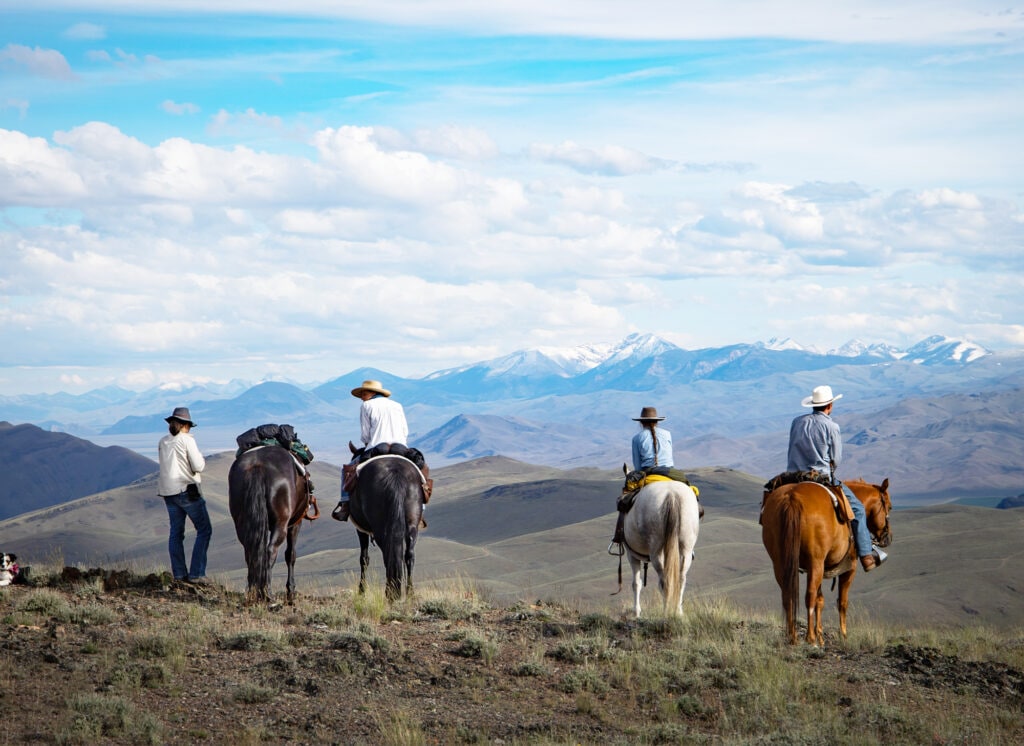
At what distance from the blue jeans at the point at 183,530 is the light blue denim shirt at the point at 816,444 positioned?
7.24 metres

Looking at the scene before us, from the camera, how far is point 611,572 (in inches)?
2020

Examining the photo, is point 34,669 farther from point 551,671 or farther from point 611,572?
point 611,572

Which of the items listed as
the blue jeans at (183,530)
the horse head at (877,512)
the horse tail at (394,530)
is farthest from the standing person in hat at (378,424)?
the horse head at (877,512)

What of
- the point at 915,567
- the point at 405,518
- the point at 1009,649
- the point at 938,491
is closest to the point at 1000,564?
the point at 915,567

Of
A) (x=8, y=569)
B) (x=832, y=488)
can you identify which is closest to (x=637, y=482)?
(x=832, y=488)

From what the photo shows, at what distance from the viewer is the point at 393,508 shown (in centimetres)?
1330

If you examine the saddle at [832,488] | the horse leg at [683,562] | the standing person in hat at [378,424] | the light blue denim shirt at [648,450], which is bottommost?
the horse leg at [683,562]

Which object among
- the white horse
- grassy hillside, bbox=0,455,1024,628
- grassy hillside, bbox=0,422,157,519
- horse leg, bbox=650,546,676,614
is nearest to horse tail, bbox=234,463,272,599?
grassy hillside, bbox=0,455,1024,628

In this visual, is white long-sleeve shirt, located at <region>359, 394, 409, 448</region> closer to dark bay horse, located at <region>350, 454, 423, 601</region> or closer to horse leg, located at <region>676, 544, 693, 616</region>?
dark bay horse, located at <region>350, 454, 423, 601</region>

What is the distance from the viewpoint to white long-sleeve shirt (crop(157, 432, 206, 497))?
13.8 metres

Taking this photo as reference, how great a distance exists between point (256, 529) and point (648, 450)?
191 inches

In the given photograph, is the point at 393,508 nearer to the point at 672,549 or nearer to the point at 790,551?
the point at 672,549

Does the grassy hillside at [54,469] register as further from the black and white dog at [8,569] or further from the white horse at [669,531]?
the white horse at [669,531]

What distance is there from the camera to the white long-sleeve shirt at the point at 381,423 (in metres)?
14.0
